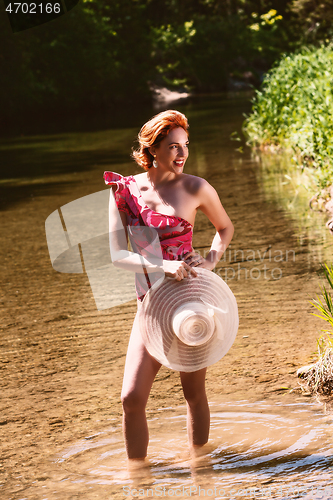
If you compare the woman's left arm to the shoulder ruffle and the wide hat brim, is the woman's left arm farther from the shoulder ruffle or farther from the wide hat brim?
the shoulder ruffle

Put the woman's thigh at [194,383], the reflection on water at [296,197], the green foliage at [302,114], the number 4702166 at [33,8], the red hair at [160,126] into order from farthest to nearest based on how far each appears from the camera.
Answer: the number 4702166 at [33,8] → the green foliage at [302,114] → the reflection on water at [296,197] → the woman's thigh at [194,383] → the red hair at [160,126]

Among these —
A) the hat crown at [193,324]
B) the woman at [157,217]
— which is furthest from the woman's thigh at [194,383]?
the hat crown at [193,324]

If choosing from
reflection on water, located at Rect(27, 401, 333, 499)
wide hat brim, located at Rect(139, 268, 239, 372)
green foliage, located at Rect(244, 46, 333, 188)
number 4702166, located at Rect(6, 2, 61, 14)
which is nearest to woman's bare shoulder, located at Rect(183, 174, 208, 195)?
wide hat brim, located at Rect(139, 268, 239, 372)

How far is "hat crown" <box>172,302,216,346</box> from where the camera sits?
9.30 feet

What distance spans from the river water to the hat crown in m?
0.71

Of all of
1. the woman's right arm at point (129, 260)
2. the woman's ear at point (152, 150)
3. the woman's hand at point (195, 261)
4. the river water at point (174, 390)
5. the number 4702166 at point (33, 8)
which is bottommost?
the number 4702166 at point (33, 8)

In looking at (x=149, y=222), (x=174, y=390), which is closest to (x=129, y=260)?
(x=149, y=222)

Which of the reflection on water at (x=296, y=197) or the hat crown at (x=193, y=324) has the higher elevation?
the hat crown at (x=193, y=324)

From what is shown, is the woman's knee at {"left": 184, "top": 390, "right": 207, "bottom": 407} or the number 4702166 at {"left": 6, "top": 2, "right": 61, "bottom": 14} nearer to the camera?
the woman's knee at {"left": 184, "top": 390, "right": 207, "bottom": 407}

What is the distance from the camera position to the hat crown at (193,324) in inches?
112

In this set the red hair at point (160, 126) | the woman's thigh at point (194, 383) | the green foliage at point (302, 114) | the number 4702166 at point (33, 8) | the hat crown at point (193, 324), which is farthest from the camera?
the number 4702166 at point (33, 8)

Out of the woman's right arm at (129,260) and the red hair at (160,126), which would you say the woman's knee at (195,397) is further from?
the red hair at (160,126)

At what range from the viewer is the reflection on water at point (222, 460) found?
9.94ft

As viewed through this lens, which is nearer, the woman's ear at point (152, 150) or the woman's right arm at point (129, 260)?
the woman's right arm at point (129, 260)
